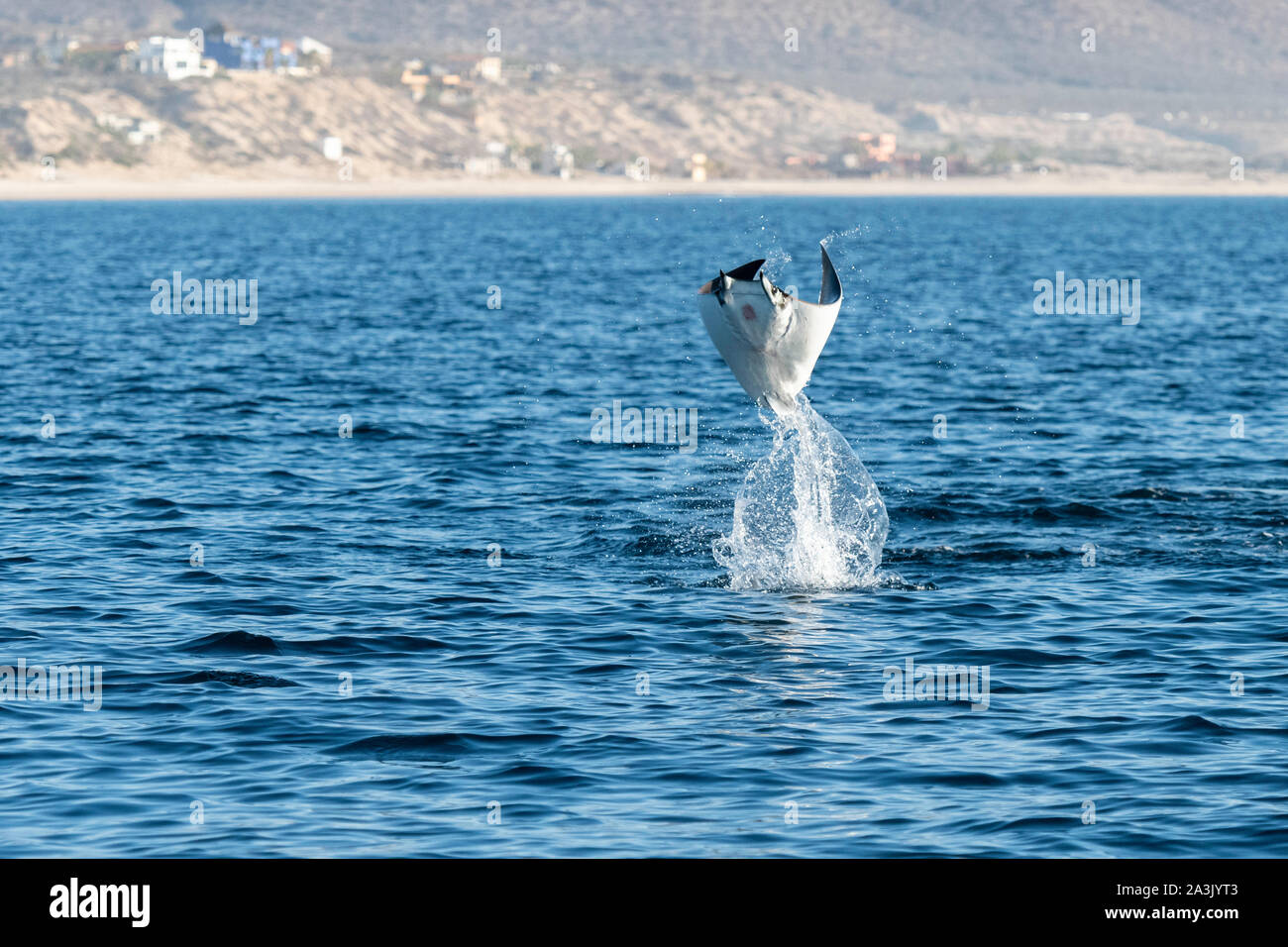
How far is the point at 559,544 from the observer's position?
26156 millimetres

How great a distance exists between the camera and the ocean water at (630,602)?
49.2 ft

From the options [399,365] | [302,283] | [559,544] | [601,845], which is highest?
[302,283]

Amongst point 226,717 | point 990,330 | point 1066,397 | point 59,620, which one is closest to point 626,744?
point 226,717

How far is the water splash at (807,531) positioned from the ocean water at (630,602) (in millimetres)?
112

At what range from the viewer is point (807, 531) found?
84.2 feet

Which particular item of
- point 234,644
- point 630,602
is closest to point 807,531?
point 630,602

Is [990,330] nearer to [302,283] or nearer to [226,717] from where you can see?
[302,283]

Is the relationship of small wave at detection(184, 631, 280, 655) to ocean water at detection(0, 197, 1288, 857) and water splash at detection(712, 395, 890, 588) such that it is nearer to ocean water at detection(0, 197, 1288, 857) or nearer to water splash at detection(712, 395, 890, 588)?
ocean water at detection(0, 197, 1288, 857)

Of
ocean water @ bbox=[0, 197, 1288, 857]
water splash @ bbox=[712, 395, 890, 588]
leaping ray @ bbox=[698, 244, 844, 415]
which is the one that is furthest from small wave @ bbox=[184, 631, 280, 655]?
water splash @ bbox=[712, 395, 890, 588]

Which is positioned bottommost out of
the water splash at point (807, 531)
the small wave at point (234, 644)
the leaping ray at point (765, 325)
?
the small wave at point (234, 644)

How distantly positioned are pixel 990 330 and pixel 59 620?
43.6 metres

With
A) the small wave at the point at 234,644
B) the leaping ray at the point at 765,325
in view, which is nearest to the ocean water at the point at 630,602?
the small wave at the point at 234,644

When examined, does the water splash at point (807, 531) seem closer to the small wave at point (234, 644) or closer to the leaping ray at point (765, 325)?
the leaping ray at point (765, 325)

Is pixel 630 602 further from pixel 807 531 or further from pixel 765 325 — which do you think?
pixel 765 325
